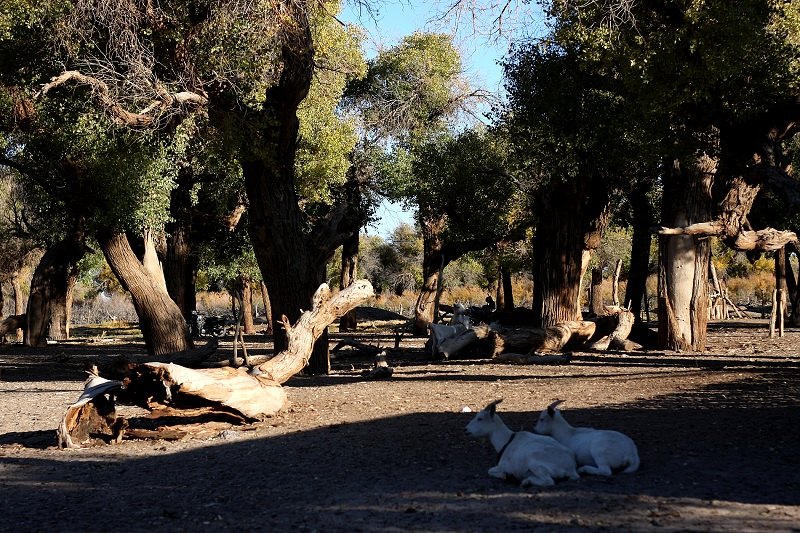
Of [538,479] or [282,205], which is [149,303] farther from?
[538,479]

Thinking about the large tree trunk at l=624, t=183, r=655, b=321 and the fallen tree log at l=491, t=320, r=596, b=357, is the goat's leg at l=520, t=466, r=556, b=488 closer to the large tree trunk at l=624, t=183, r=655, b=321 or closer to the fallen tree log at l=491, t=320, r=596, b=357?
the fallen tree log at l=491, t=320, r=596, b=357

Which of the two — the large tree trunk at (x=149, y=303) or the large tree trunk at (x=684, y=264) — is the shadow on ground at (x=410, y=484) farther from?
the large tree trunk at (x=149, y=303)

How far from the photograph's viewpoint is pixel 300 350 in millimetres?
12062

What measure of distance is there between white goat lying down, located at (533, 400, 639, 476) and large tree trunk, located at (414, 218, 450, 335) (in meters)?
24.5

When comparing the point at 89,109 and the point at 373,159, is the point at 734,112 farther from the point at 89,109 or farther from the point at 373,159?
the point at 373,159

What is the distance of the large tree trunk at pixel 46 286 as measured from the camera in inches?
1072

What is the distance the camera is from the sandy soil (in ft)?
19.3

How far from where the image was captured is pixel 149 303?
19266 mm

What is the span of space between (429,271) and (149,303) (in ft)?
48.5

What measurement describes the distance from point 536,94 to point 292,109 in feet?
26.0

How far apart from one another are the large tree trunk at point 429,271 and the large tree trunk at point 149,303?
527 inches

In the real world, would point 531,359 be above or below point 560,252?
below

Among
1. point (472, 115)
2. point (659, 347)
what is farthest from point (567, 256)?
point (472, 115)

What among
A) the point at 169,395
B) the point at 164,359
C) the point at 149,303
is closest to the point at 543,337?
the point at 149,303
